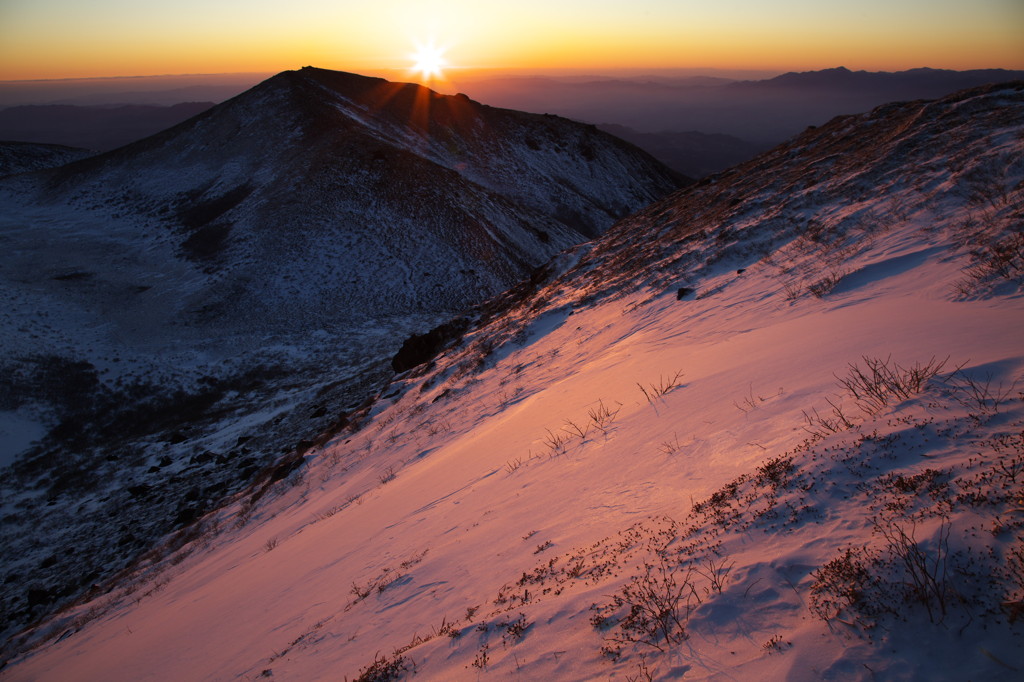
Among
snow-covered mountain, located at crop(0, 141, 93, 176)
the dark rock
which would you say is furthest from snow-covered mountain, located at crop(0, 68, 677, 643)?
snow-covered mountain, located at crop(0, 141, 93, 176)

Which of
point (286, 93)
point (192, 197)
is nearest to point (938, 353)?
→ point (192, 197)

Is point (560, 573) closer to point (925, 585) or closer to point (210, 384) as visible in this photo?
point (925, 585)

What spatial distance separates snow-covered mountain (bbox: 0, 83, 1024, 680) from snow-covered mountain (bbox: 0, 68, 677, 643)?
5.31m

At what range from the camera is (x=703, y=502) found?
379 centimetres

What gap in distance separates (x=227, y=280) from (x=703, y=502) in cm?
3125

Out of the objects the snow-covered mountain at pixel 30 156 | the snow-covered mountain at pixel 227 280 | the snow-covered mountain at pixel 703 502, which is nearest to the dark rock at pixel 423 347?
the snow-covered mountain at pixel 227 280

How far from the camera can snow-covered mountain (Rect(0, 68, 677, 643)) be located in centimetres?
1509

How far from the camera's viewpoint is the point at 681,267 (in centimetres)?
1195

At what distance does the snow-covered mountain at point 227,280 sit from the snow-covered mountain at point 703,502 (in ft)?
17.4

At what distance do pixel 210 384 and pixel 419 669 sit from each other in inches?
832

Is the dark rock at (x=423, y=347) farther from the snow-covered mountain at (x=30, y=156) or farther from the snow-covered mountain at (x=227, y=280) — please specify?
the snow-covered mountain at (x=30, y=156)

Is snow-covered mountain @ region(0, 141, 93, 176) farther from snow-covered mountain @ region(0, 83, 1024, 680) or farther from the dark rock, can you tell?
snow-covered mountain @ region(0, 83, 1024, 680)

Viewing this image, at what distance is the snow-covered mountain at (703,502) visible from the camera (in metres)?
2.59

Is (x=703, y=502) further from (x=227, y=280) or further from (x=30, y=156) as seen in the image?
(x=30, y=156)
